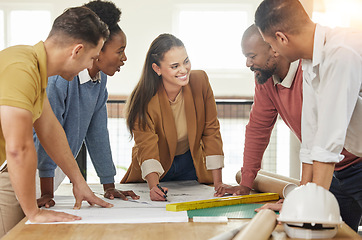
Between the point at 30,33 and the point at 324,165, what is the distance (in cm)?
621

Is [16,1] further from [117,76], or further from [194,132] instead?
[194,132]

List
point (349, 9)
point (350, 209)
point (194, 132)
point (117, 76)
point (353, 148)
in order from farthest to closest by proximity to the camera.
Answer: point (117, 76)
point (349, 9)
point (194, 132)
point (350, 209)
point (353, 148)

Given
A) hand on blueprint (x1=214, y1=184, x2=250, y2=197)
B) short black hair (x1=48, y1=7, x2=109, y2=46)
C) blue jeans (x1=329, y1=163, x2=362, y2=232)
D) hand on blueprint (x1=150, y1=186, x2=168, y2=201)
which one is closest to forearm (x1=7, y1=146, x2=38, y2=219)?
short black hair (x1=48, y1=7, x2=109, y2=46)

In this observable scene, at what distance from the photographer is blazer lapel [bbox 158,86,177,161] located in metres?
1.99

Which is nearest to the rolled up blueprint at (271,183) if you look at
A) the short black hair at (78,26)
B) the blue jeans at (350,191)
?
the blue jeans at (350,191)

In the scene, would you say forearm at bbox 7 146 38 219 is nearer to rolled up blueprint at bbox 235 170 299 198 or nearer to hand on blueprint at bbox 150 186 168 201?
hand on blueprint at bbox 150 186 168 201

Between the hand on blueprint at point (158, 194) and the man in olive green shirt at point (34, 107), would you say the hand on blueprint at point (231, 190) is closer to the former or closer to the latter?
the hand on blueprint at point (158, 194)

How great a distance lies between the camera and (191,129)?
200cm

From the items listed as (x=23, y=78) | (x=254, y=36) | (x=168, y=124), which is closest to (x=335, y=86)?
(x=254, y=36)

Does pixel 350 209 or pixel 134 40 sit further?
pixel 134 40

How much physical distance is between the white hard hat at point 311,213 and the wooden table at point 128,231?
2.4 inches

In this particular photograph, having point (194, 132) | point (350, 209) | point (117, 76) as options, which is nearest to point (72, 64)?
point (194, 132)

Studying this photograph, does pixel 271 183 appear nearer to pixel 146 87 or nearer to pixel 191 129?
pixel 191 129

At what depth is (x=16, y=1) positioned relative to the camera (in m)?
6.64
